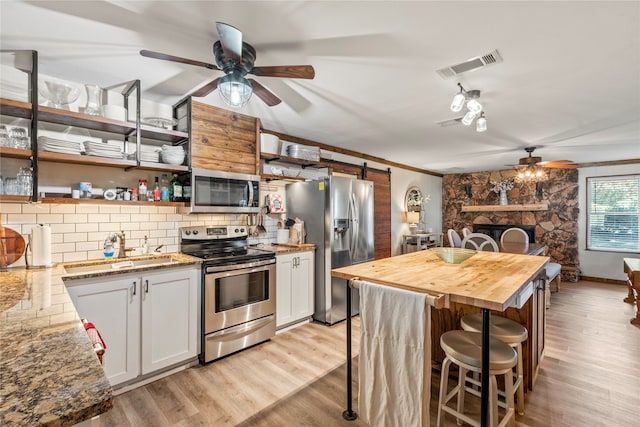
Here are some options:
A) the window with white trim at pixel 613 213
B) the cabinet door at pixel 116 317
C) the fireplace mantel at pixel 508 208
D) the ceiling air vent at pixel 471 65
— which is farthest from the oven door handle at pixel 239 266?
the window with white trim at pixel 613 213

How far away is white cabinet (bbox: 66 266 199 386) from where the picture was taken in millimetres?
2066

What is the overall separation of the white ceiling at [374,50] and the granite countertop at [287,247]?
1452 millimetres

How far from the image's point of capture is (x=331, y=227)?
359cm

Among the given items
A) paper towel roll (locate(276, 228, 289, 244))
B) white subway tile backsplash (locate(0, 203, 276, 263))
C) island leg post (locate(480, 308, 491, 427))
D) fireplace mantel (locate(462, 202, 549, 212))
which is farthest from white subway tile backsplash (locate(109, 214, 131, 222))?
fireplace mantel (locate(462, 202, 549, 212))

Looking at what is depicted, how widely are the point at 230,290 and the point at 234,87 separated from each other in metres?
1.78

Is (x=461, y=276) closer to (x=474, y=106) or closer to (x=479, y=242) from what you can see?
(x=474, y=106)

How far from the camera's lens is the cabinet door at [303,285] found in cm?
341

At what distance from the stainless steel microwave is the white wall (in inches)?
261

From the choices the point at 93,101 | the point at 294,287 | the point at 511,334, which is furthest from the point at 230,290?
the point at 511,334

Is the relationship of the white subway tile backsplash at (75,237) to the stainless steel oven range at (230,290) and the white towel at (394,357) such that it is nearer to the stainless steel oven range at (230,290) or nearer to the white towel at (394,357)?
the stainless steel oven range at (230,290)

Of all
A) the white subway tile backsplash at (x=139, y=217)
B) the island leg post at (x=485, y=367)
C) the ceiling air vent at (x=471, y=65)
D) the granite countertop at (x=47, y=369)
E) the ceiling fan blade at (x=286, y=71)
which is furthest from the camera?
the white subway tile backsplash at (x=139, y=217)

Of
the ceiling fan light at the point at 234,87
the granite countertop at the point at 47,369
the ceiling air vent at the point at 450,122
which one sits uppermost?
the ceiling air vent at the point at 450,122

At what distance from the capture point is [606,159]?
223 inches

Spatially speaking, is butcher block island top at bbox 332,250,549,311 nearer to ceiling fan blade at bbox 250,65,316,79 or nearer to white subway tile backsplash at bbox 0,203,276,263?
ceiling fan blade at bbox 250,65,316,79
